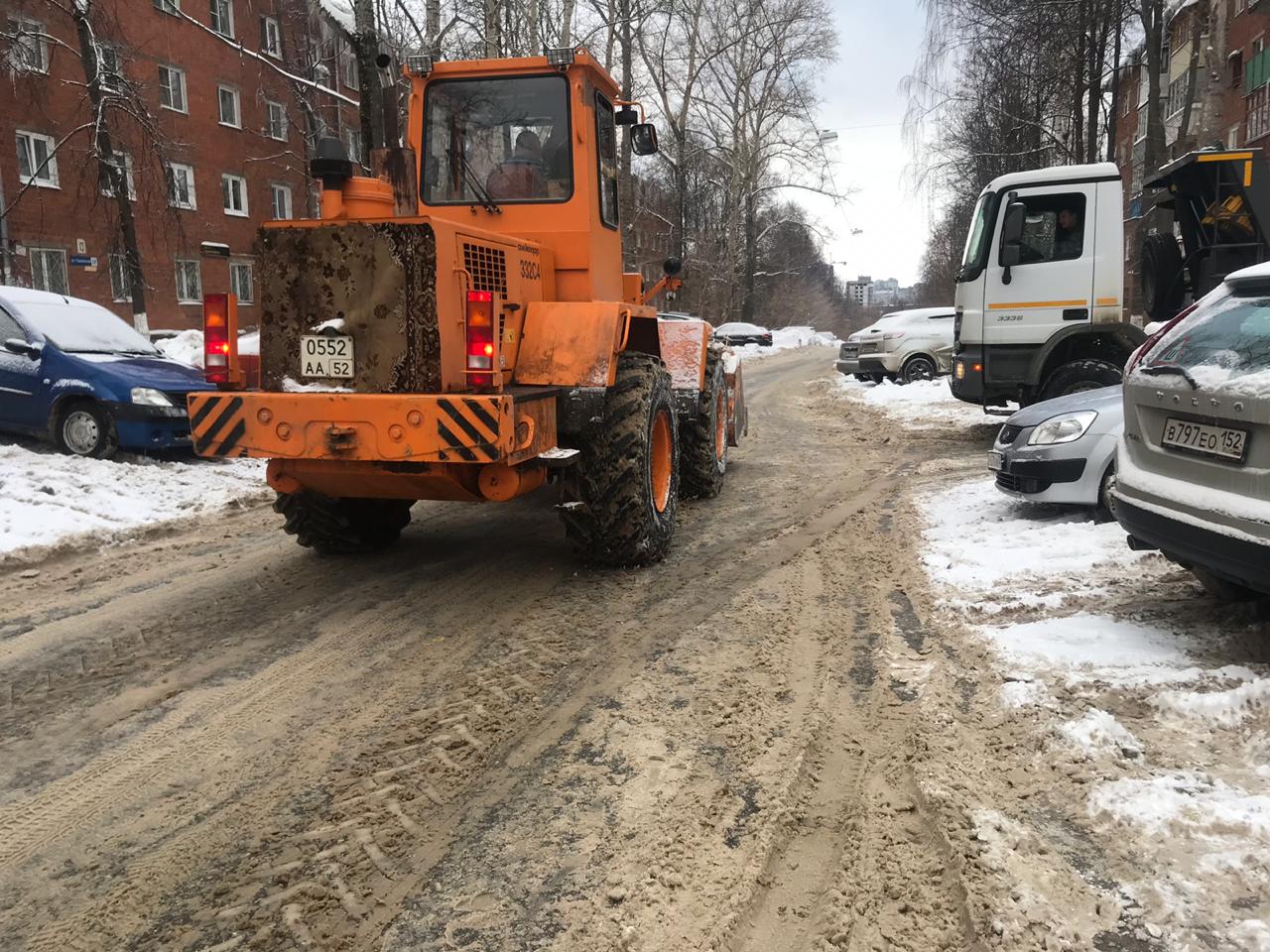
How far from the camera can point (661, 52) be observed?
97.1 ft

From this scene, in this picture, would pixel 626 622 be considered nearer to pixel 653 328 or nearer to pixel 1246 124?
pixel 653 328

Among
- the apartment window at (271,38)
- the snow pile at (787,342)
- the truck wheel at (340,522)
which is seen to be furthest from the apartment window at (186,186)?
Result: the truck wheel at (340,522)

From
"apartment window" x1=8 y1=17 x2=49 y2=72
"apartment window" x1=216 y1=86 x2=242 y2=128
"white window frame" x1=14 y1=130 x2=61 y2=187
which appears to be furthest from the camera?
"apartment window" x1=216 y1=86 x2=242 y2=128

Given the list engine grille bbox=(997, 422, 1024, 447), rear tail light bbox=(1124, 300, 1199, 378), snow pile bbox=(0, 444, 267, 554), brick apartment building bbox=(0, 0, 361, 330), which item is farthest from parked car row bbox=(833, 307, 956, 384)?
rear tail light bbox=(1124, 300, 1199, 378)

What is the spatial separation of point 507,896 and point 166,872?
0.99 m

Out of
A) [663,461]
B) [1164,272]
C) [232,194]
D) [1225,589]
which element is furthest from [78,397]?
[232,194]

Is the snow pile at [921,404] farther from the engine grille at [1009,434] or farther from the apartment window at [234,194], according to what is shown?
the apartment window at [234,194]

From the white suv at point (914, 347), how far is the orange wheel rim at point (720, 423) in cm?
1165

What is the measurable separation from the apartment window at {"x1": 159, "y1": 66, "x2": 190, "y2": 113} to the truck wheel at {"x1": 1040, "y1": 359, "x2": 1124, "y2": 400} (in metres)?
26.4

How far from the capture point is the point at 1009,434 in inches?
260

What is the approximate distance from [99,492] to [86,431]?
1576 millimetres

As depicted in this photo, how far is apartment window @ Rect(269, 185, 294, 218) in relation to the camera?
103 feet

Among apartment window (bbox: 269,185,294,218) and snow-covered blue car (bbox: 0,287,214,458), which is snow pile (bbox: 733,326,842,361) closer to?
apartment window (bbox: 269,185,294,218)

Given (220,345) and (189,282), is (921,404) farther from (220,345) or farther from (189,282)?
(189,282)
